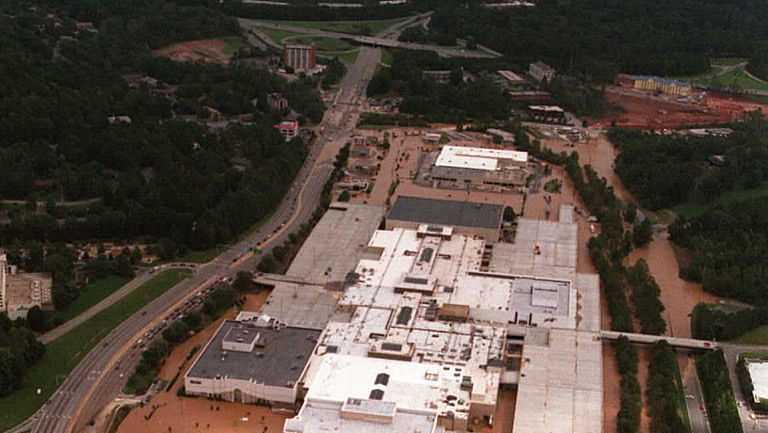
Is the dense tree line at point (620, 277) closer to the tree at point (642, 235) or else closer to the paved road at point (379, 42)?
the tree at point (642, 235)

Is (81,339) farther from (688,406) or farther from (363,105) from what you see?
(363,105)

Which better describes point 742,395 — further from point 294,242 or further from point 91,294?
point 91,294

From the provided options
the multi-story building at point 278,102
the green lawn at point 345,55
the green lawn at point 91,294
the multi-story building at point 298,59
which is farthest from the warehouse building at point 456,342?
the green lawn at point 345,55

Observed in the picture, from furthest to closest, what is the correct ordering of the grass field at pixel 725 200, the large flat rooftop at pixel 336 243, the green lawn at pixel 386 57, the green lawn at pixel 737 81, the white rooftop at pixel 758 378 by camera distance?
1. the green lawn at pixel 386 57
2. the green lawn at pixel 737 81
3. the grass field at pixel 725 200
4. the large flat rooftop at pixel 336 243
5. the white rooftop at pixel 758 378

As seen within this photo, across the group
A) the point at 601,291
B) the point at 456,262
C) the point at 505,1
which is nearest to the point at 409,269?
the point at 456,262

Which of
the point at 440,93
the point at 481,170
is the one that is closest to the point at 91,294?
the point at 481,170

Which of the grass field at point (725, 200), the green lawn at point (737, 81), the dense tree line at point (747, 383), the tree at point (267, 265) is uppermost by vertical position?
the dense tree line at point (747, 383)

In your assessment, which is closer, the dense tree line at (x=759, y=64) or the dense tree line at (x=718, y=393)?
the dense tree line at (x=718, y=393)
